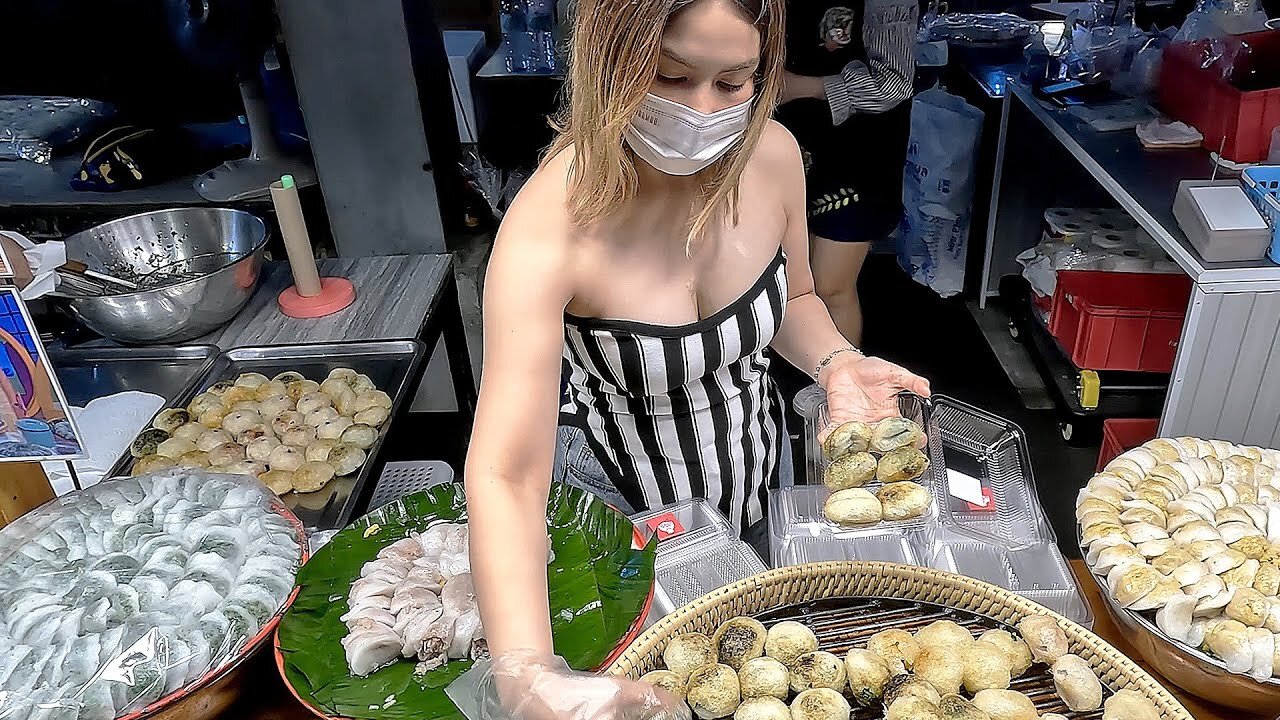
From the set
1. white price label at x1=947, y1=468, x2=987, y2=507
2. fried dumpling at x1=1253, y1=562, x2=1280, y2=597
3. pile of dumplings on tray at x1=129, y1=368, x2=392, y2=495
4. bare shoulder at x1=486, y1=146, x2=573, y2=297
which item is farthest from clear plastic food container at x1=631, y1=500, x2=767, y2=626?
pile of dumplings on tray at x1=129, y1=368, x2=392, y2=495

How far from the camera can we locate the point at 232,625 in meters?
1.17

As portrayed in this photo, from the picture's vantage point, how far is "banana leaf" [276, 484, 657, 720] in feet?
3.58

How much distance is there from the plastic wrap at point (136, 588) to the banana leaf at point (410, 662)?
65 mm

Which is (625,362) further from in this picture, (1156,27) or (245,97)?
(1156,27)

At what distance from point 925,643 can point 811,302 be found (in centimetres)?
72

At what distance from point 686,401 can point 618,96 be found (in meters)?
0.59

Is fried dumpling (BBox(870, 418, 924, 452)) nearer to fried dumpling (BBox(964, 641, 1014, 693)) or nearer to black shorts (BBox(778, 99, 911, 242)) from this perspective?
fried dumpling (BBox(964, 641, 1014, 693))

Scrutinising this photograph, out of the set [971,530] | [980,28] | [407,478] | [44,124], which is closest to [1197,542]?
[971,530]

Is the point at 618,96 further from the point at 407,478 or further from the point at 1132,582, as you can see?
the point at 407,478

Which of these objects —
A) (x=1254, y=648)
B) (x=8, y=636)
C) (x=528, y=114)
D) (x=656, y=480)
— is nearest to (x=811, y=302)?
(x=656, y=480)

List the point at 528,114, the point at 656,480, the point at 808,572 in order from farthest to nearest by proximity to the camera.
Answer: the point at 528,114 → the point at 656,480 → the point at 808,572

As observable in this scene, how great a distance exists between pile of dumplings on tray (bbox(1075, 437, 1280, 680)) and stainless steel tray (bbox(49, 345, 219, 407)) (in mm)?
1984

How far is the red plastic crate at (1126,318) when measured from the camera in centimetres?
273

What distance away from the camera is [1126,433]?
2754 millimetres
